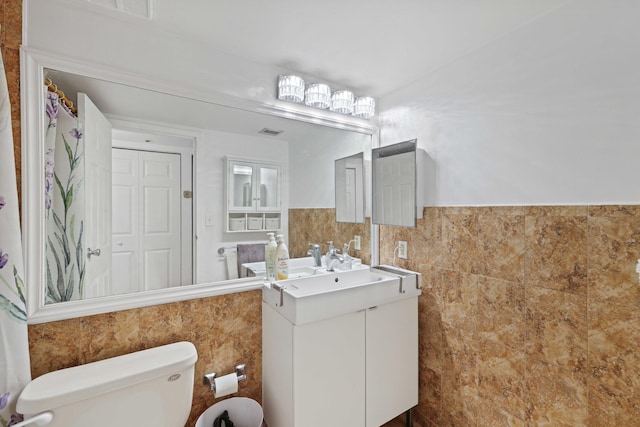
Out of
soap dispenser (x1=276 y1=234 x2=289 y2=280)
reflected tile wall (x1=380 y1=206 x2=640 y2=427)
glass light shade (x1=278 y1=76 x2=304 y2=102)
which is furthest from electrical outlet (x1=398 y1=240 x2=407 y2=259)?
glass light shade (x1=278 y1=76 x2=304 y2=102)

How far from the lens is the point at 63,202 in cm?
109

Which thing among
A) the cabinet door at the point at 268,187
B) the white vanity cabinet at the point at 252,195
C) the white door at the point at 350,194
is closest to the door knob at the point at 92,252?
the white vanity cabinet at the point at 252,195

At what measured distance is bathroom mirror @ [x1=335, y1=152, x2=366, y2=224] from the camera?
1.88 meters

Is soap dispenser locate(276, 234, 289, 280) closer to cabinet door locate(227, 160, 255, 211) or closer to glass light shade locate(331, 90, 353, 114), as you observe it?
cabinet door locate(227, 160, 255, 211)

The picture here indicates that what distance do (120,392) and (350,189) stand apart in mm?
1538

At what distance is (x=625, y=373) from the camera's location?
0.97 meters

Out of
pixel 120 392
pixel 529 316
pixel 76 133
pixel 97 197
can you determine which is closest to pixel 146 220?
pixel 97 197

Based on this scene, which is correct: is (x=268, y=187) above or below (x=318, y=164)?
below

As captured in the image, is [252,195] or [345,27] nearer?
[345,27]

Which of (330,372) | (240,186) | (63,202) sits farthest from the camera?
(240,186)

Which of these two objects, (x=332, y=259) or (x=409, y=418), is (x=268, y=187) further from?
(x=409, y=418)

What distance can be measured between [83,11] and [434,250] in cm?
196

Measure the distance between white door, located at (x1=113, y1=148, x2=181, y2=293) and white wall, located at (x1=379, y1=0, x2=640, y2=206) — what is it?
1.41 m

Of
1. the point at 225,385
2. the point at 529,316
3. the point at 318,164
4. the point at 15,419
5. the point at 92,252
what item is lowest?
the point at 225,385
